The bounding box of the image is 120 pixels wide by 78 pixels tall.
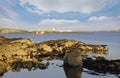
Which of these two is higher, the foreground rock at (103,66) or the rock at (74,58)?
the rock at (74,58)

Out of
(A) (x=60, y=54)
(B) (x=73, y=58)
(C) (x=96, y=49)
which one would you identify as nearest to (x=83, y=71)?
(B) (x=73, y=58)

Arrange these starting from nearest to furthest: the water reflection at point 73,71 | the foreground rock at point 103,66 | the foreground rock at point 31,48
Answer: the water reflection at point 73,71, the foreground rock at point 103,66, the foreground rock at point 31,48

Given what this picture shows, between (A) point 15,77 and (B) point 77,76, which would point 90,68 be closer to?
(B) point 77,76

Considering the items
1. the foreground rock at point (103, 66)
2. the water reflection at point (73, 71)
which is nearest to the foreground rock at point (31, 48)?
the foreground rock at point (103, 66)

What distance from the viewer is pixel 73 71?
159 ft

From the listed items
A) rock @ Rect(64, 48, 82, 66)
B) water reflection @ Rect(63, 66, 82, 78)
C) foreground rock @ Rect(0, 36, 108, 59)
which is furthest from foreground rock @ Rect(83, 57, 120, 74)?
foreground rock @ Rect(0, 36, 108, 59)

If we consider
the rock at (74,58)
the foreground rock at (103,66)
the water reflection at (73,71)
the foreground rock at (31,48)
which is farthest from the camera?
the foreground rock at (31,48)

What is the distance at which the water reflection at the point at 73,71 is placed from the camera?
45.9m

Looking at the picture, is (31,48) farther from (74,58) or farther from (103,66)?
(103,66)

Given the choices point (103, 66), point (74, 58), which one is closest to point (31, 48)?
point (74, 58)

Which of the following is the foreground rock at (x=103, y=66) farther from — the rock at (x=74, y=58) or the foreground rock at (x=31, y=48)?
the foreground rock at (x=31, y=48)

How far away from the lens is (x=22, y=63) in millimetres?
55219

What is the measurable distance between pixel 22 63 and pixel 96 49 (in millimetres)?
43506

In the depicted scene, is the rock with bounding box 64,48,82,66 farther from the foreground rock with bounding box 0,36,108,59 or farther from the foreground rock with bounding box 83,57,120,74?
the foreground rock with bounding box 0,36,108,59
